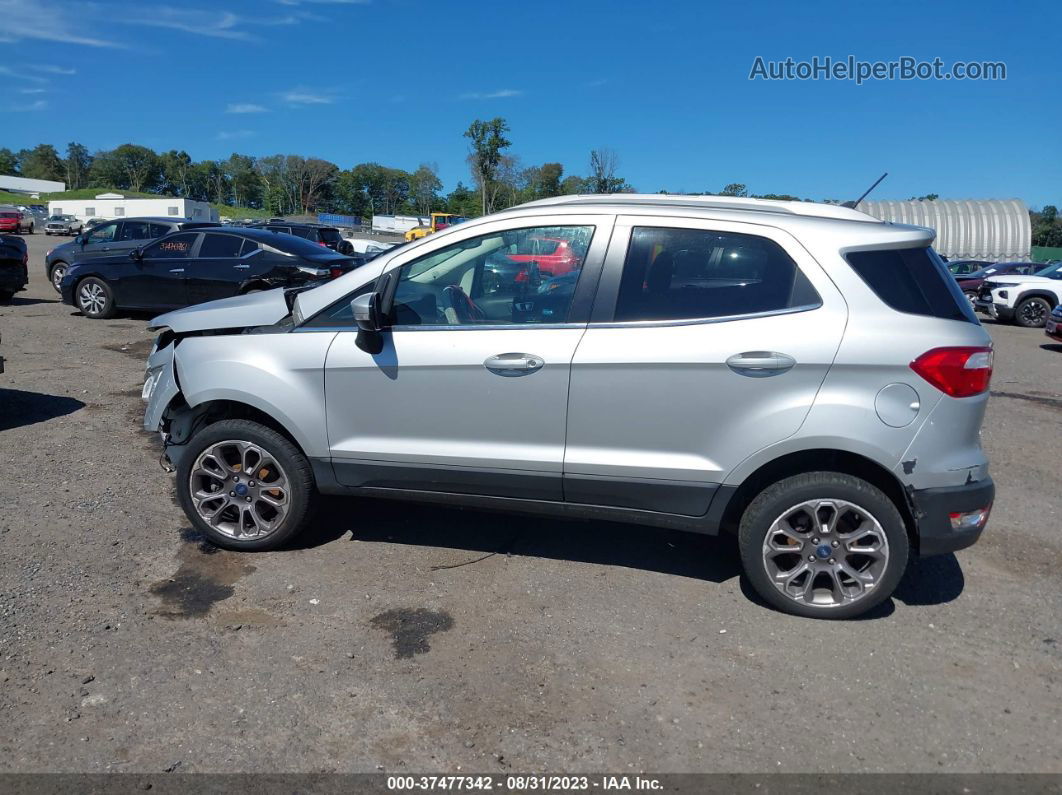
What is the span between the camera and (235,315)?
4.70 m

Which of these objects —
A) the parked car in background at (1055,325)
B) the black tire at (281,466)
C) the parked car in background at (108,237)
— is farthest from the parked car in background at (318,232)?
the black tire at (281,466)

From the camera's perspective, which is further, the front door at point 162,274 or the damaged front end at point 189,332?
the front door at point 162,274

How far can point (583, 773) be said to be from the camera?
296 cm

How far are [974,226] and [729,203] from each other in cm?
4533

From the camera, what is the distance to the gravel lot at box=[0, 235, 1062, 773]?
122 inches

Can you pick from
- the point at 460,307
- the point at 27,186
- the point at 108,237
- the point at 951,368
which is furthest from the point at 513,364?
the point at 27,186

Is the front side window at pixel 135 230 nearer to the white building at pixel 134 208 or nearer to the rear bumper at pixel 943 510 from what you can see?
the rear bumper at pixel 943 510

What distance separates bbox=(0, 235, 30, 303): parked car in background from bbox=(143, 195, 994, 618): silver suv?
12.9 m

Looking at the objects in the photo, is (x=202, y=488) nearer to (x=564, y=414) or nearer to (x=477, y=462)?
(x=477, y=462)

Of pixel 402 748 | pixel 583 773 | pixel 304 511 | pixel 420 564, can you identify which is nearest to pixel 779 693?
pixel 583 773

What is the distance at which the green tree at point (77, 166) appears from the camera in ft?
452

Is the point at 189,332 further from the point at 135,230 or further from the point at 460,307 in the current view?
the point at 135,230

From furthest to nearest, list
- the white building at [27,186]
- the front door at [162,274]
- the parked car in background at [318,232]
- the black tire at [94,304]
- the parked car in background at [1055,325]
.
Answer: the white building at [27,186]
the parked car in background at [318,232]
the parked car in background at [1055,325]
the black tire at [94,304]
the front door at [162,274]

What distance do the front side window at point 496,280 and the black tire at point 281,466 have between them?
94 cm
